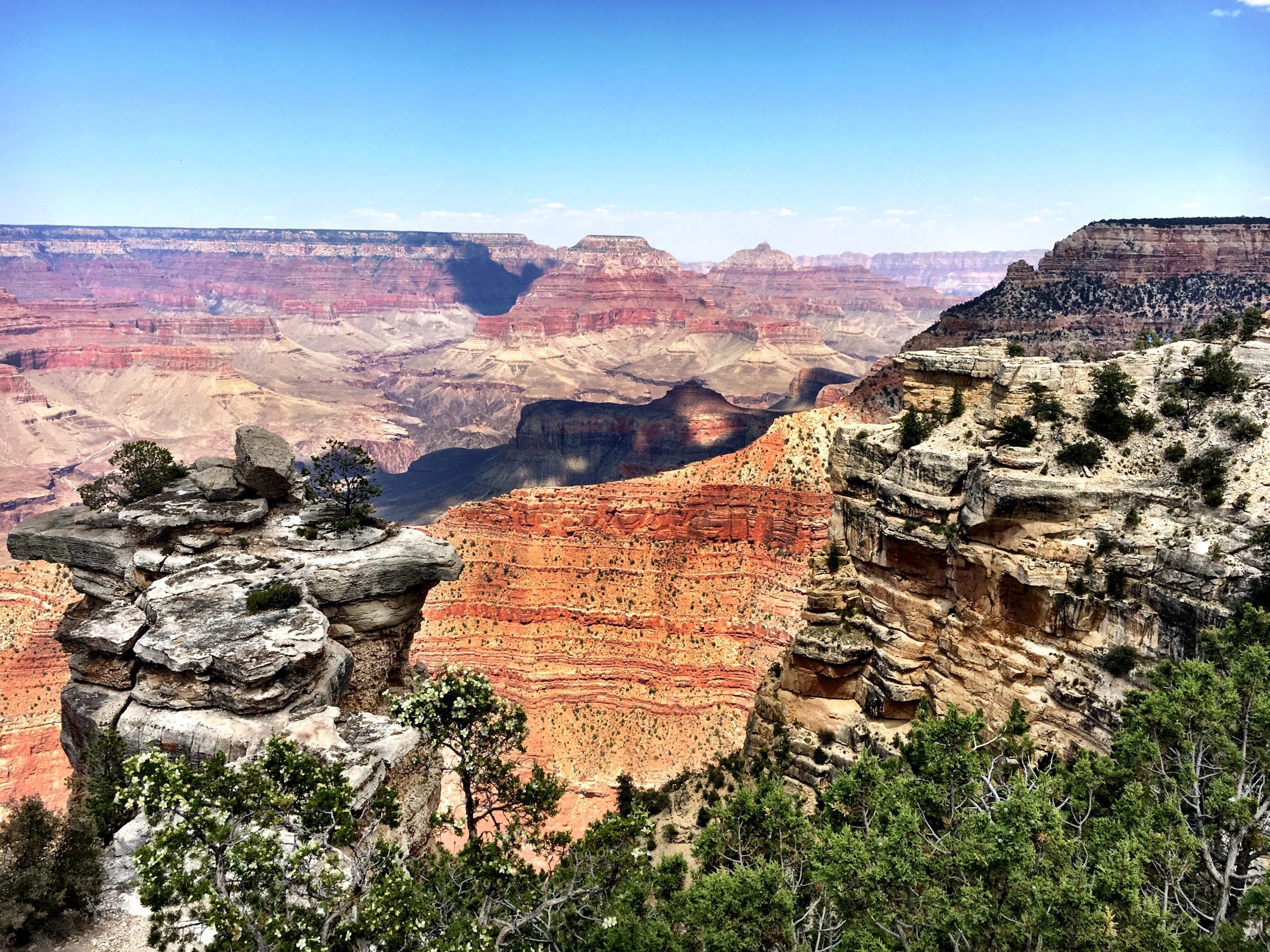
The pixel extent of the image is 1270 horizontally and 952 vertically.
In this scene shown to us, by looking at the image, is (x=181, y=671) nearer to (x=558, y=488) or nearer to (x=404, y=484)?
(x=558, y=488)

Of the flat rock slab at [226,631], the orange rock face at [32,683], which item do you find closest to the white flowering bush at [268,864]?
the flat rock slab at [226,631]

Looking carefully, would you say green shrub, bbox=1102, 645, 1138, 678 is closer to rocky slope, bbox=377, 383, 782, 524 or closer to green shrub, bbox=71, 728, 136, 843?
green shrub, bbox=71, 728, 136, 843

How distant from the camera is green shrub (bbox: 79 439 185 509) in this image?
24328 millimetres

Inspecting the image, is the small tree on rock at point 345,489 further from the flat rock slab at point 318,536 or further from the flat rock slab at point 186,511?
the flat rock slab at point 186,511

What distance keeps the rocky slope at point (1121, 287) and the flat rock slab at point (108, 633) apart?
3229 inches

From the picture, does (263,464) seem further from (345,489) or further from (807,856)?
(807,856)

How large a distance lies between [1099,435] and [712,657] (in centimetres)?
2678

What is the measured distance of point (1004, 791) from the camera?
18.8m

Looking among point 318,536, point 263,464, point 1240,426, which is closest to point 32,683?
point 263,464

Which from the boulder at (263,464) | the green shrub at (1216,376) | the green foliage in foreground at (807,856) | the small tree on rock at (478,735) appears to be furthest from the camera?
the boulder at (263,464)

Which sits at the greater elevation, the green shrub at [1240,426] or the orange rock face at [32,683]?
the green shrub at [1240,426]

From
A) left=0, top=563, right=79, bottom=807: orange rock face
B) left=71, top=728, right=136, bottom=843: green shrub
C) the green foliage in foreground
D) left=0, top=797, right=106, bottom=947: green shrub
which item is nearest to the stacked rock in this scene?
left=71, top=728, right=136, bottom=843: green shrub

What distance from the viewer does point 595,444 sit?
130m

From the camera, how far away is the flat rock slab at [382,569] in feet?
70.6
